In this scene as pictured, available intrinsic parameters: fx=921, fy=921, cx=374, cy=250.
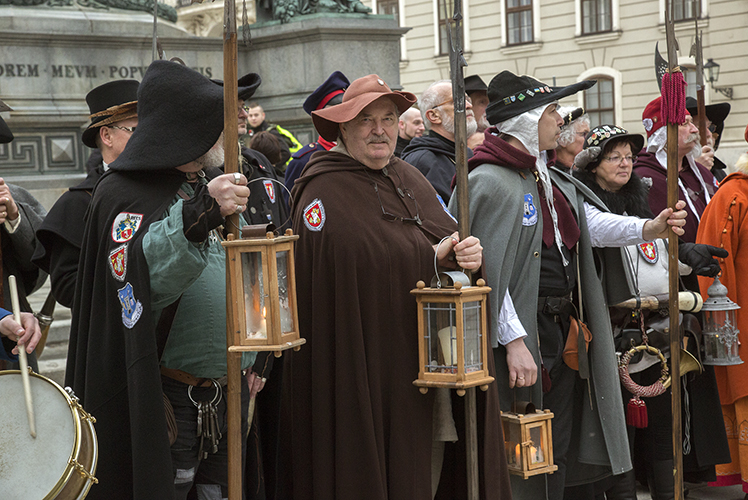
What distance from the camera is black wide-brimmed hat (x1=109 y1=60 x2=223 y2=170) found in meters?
3.10

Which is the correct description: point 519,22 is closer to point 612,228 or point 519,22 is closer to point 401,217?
point 612,228

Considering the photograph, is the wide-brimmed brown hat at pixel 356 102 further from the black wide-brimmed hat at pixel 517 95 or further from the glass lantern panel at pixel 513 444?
the glass lantern panel at pixel 513 444

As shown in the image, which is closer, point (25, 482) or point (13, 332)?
point (25, 482)

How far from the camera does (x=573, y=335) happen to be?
4.32 metres

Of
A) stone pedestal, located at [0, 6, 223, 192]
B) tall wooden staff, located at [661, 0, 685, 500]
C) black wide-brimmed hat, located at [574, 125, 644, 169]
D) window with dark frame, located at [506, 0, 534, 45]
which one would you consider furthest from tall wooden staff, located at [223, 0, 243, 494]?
window with dark frame, located at [506, 0, 534, 45]

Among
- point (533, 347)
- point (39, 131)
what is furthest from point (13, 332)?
point (39, 131)

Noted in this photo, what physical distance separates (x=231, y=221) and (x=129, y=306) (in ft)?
1.47

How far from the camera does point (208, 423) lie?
3211 millimetres

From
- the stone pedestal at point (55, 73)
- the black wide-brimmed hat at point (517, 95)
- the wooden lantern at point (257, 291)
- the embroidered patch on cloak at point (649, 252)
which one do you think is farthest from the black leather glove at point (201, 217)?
the stone pedestal at point (55, 73)

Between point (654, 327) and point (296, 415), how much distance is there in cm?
220

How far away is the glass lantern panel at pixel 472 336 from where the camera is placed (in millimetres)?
3395

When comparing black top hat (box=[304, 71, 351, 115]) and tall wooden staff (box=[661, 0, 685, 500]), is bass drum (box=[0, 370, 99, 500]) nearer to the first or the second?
tall wooden staff (box=[661, 0, 685, 500])

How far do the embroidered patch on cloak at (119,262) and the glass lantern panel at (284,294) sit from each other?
51 cm

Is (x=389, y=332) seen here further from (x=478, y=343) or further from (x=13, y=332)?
(x=13, y=332)
